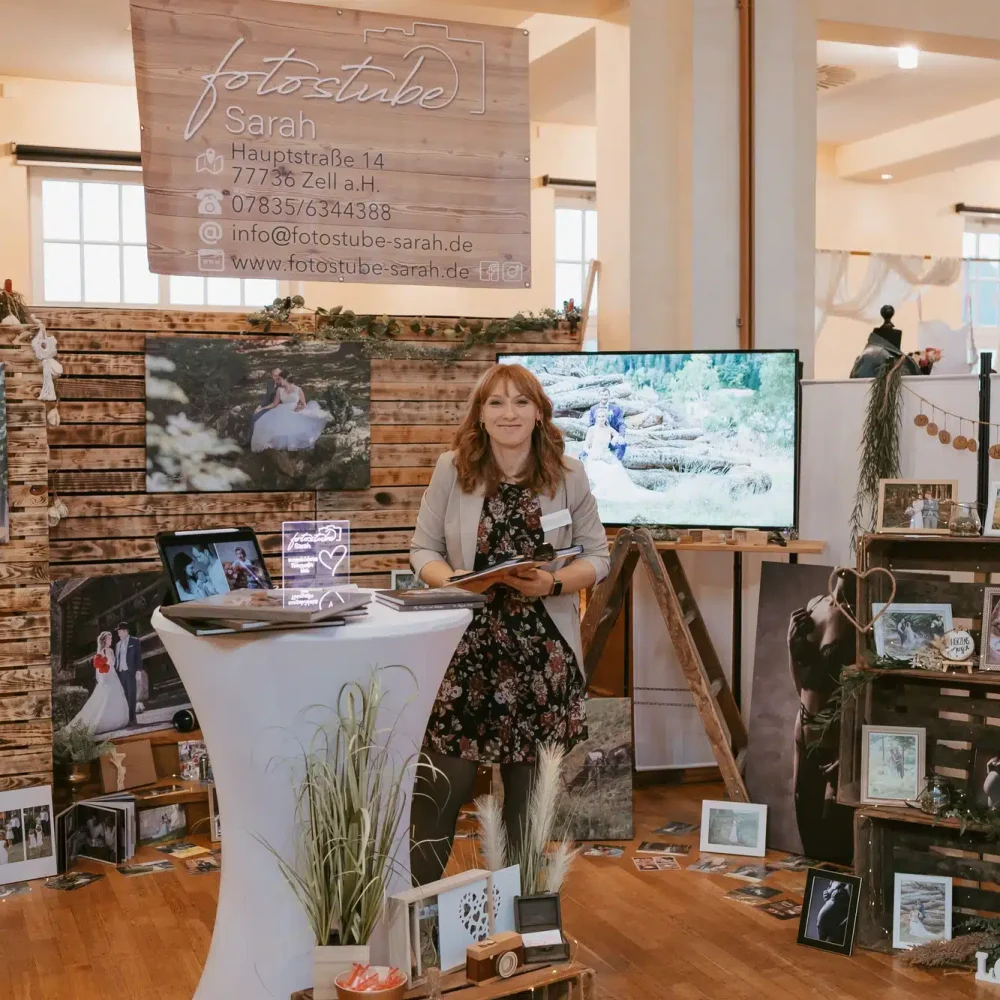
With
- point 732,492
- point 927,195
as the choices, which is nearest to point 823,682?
point 732,492

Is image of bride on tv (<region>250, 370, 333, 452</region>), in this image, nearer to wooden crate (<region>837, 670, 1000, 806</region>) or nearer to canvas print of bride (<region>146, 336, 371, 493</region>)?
canvas print of bride (<region>146, 336, 371, 493</region>)

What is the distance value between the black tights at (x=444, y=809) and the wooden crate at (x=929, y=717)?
963 millimetres

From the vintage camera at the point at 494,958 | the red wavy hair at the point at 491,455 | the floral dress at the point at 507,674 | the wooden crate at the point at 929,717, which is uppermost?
the red wavy hair at the point at 491,455

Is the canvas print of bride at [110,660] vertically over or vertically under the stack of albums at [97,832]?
over

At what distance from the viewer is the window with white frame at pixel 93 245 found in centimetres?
792

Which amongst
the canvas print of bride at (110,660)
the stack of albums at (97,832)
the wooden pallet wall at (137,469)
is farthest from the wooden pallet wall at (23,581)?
the wooden pallet wall at (137,469)

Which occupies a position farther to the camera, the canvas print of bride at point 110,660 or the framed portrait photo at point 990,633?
the canvas print of bride at point 110,660

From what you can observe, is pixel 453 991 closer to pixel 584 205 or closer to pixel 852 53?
pixel 852 53

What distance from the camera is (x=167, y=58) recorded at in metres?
4.18

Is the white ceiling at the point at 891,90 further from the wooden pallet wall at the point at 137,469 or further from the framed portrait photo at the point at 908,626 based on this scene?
Answer: the framed portrait photo at the point at 908,626

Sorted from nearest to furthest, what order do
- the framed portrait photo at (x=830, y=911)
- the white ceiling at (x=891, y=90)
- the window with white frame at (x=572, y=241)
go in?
1. the framed portrait photo at (x=830, y=911)
2. the white ceiling at (x=891, y=90)
3. the window with white frame at (x=572, y=241)

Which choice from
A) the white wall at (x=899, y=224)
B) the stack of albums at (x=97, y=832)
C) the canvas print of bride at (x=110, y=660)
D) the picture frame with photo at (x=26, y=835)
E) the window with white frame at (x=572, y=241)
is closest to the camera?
the picture frame with photo at (x=26, y=835)

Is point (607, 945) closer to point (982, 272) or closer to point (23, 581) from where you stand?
point (23, 581)

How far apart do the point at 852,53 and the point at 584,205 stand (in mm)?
2439
